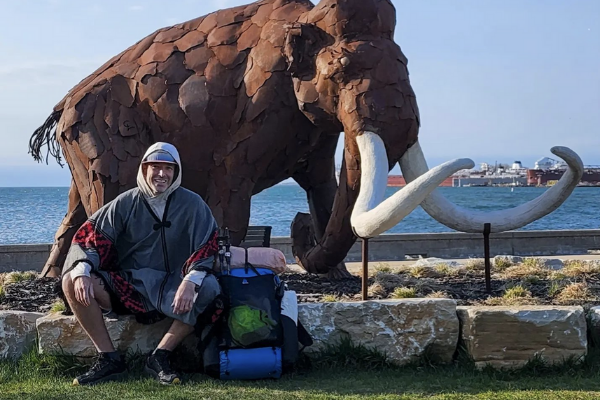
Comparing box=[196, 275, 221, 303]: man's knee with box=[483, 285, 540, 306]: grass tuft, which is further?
box=[483, 285, 540, 306]: grass tuft

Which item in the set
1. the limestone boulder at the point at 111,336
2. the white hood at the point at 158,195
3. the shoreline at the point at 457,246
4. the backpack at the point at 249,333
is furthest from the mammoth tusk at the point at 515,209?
the shoreline at the point at 457,246

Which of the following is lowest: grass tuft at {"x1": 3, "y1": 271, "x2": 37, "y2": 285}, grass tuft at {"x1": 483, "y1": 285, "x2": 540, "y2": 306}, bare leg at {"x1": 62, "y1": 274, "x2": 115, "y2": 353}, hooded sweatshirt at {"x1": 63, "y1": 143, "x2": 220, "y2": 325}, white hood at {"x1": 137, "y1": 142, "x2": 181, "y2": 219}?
grass tuft at {"x1": 3, "y1": 271, "x2": 37, "y2": 285}

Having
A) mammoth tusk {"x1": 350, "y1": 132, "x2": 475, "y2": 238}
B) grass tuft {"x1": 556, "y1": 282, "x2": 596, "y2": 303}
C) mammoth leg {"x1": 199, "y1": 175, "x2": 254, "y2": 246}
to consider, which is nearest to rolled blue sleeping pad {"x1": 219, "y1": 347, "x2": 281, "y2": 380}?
mammoth tusk {"x1": 350, "y1": 132, "x2": 475, "y2": 238}

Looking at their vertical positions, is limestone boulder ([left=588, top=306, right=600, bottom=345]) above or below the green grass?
above

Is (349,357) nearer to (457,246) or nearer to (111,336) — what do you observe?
(111,336)

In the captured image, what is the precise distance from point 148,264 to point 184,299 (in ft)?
1.14

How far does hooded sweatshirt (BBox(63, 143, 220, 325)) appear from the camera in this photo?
3.51 m

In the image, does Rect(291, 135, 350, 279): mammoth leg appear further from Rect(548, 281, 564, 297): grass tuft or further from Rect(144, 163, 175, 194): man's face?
Rect(144, 163, 175, 194): man's face

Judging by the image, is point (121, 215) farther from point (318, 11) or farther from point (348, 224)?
point (318, 11)

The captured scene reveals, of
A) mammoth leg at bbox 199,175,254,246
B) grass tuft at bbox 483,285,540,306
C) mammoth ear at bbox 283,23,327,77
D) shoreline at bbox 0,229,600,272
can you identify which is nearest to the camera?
grass tuft at bbox 483,285,540,306

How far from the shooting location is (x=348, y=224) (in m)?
4.75

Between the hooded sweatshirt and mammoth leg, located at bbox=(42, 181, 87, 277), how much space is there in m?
2.40

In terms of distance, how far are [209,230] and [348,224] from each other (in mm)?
1379

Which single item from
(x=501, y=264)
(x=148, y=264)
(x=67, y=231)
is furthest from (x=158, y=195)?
(x=501, y=264)
